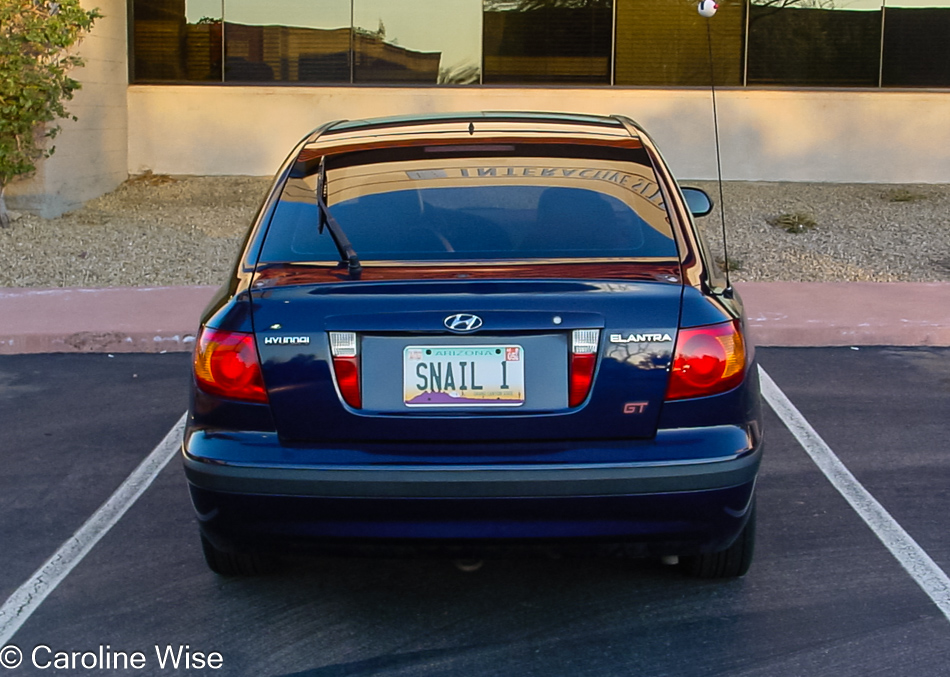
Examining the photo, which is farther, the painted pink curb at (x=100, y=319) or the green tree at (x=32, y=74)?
the green tree at (x=32, y=74)

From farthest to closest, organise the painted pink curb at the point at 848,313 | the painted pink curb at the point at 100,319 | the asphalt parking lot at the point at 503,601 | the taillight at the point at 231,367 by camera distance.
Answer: the painted pink curb at the point at 848,313, the painted pink curb at the point at 100,319, the asphalt parking lot at the point at 503,601, the taillight at the point at 231,367

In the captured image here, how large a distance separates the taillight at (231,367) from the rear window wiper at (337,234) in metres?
0.40

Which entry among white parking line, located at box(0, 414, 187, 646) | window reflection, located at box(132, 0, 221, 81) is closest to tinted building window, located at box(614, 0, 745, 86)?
window reflection, located at box(132, 0, 221, 81)

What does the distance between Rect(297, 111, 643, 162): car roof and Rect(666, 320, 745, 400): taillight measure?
3.97 feet

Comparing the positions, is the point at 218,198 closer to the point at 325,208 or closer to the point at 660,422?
the point at 325,208

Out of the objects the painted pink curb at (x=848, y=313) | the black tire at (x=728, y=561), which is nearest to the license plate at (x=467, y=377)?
the black tire at (x=728, y=561)

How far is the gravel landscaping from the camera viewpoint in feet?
34.8

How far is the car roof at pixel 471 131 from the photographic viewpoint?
4535 mm

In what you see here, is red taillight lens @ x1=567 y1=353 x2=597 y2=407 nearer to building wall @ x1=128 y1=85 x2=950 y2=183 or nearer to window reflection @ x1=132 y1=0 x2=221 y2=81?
building wall @ x1=128 y1=85 x2=950 y2=183

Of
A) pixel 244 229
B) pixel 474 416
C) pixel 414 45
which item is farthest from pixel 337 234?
pixel 414 45

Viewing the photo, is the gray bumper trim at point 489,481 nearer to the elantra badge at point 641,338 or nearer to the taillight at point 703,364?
the taillight at point 703,364

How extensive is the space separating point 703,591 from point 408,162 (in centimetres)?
184

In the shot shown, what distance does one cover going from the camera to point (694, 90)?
14375 mm

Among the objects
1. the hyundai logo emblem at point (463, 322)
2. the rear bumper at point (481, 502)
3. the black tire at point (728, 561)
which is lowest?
the black tire at point (728, 561)
